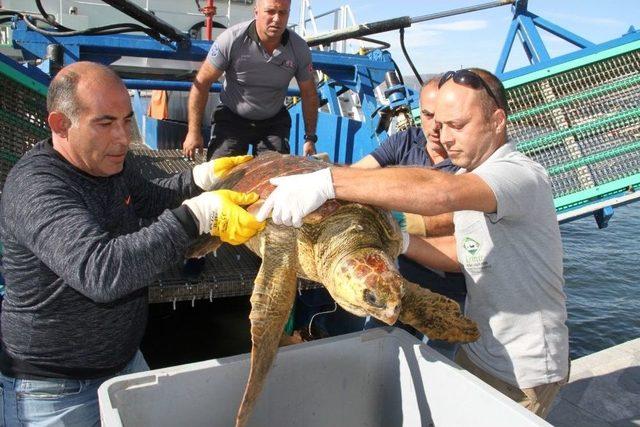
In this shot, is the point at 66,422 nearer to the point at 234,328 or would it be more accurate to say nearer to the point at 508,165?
the point at 508,165

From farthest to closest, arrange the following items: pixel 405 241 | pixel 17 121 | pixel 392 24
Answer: pixel 392 24, pixel 17 121, pixel 405 241

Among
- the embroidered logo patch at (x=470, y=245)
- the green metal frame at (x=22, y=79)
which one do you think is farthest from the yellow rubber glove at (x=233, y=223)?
the green metal frame at (x=22, y=79)

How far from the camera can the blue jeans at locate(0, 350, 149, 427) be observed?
1.63 metres

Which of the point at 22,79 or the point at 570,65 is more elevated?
the point at 570,65

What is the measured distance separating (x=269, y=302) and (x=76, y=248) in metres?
0.66

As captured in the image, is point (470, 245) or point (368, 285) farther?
point (470, 245)

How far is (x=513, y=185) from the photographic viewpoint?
5.28ft

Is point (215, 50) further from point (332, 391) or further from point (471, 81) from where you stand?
point (332, 391)

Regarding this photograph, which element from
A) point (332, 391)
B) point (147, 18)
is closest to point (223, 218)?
point (332, 391)

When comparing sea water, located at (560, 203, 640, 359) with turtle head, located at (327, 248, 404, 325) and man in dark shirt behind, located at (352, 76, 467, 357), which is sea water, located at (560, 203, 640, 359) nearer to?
man in dark shirt behind, located at (352, 76, 467, 357)

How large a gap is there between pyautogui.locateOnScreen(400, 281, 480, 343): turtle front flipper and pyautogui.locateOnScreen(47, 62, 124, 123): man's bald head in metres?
1.27

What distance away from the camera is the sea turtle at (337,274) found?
1663 millimetres

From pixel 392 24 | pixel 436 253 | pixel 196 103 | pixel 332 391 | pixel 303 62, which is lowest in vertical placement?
pixel 332 391

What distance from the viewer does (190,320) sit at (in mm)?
3979
